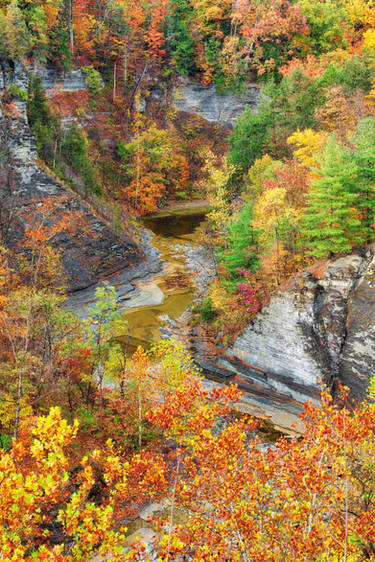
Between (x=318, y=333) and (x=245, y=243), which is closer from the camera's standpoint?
(x=318, y=333)

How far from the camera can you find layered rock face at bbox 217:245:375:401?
22.4 m

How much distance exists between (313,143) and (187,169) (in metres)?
38.0

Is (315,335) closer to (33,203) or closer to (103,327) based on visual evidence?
(103,327)

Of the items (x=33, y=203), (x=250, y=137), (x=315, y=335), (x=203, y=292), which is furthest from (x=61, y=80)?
(x=315, y=335)

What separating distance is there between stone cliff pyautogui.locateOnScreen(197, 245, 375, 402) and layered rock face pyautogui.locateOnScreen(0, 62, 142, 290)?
58.2 feet

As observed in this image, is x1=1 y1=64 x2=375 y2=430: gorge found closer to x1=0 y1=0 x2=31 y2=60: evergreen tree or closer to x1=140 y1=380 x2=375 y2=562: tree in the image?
x1=0 y1=0 x2=31 y2=60: evergreen tree

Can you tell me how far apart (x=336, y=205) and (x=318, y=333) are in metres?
7.67

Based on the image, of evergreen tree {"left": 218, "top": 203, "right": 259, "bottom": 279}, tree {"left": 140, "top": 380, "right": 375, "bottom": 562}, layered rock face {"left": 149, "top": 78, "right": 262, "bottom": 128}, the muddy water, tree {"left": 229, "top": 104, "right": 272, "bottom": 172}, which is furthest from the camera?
layered rock face {"left": 149, "top": 78, "right": 262, "bottom": 128}

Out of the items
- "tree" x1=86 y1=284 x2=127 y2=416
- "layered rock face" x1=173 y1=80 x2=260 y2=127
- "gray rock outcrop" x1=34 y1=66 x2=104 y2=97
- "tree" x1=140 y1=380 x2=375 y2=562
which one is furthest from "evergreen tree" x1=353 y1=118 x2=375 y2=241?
"layered rock face" x1=173 y1=80 x2=260 y2=127

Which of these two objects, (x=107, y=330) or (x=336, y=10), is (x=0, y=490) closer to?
(x=107, y=330)

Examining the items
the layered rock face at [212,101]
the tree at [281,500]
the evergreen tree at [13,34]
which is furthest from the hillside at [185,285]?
the layered rock face at [212,101]

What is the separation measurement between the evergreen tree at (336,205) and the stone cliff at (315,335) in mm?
Result: 1080

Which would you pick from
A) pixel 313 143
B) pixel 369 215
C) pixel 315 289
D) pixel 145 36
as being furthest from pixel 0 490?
pixel 145 36

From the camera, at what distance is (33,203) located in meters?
36.5
